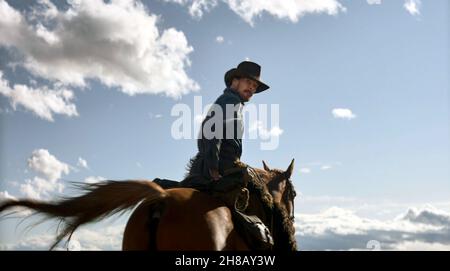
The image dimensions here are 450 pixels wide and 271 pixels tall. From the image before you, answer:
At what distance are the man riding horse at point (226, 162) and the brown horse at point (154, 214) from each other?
31 centimetres

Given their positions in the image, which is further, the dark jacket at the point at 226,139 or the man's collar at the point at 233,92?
the man's collar at the point at 233,92

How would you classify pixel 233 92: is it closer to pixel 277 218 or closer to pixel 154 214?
pixel 277 218

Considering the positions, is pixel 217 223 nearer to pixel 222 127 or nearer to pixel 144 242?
pixel 144 242

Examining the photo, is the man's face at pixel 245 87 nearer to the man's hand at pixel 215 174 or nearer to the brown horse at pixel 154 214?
the man's hand at pixel 215 174

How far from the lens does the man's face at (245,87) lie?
25.6 ft

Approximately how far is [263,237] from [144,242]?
5.44 ft

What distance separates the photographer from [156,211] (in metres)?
5.64

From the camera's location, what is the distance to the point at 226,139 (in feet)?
23.3

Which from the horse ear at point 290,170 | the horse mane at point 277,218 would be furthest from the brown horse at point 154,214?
the horse ear at point 290,170

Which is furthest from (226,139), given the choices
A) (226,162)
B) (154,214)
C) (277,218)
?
(154,214)

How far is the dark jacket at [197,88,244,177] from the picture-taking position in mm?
6941

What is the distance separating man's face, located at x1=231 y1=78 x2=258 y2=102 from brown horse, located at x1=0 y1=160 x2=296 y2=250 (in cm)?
215

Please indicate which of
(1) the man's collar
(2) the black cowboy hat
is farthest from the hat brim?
(1) the man's collar
